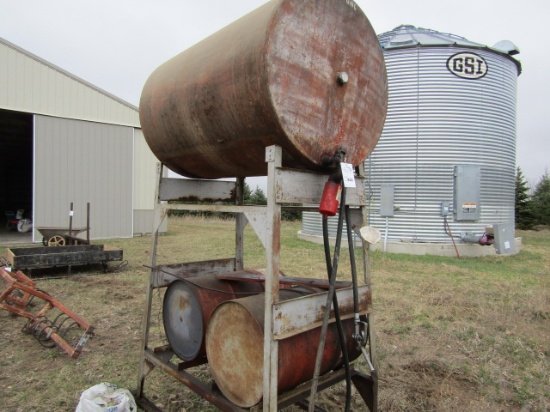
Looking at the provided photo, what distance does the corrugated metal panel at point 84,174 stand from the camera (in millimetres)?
12594

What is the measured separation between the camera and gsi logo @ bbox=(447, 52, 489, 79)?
11.4m

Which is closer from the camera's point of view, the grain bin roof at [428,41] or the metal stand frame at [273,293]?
the metal stand frame at [273,293]

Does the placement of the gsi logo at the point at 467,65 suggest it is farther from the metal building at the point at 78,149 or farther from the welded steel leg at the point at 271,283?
the welded steel leg at the point at 271,283

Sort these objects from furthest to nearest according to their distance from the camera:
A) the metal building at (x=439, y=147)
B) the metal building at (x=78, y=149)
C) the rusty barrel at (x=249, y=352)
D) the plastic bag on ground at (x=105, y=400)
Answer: the metal building at (x=78, y=149) → the metal building at (x=439, y=147) → the plastic bag on ground at (x=105, y=400) → the rusty barrel at (x=249, y=352)

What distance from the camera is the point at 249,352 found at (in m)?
2.38

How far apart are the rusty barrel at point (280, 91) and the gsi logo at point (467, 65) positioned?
33.3ft

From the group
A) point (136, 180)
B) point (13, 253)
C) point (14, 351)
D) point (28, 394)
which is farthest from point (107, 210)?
point (28, 394)

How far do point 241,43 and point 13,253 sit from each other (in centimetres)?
723

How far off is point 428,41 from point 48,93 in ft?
38.5

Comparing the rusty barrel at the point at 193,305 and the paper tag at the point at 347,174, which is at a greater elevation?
the paper tag at the point at 347,174

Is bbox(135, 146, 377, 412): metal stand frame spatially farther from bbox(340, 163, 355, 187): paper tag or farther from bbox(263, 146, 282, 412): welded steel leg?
bbox(340, 163, 355, 187): paper tag

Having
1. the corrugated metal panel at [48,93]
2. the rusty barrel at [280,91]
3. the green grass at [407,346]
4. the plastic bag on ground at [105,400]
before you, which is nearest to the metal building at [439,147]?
the green grass at [407,346]

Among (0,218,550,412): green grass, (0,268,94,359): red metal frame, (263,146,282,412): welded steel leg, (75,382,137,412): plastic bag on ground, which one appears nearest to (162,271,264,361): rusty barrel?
(75,382,137,412): plastic bag on ground

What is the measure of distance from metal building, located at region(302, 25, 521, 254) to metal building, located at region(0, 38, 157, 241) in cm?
855
